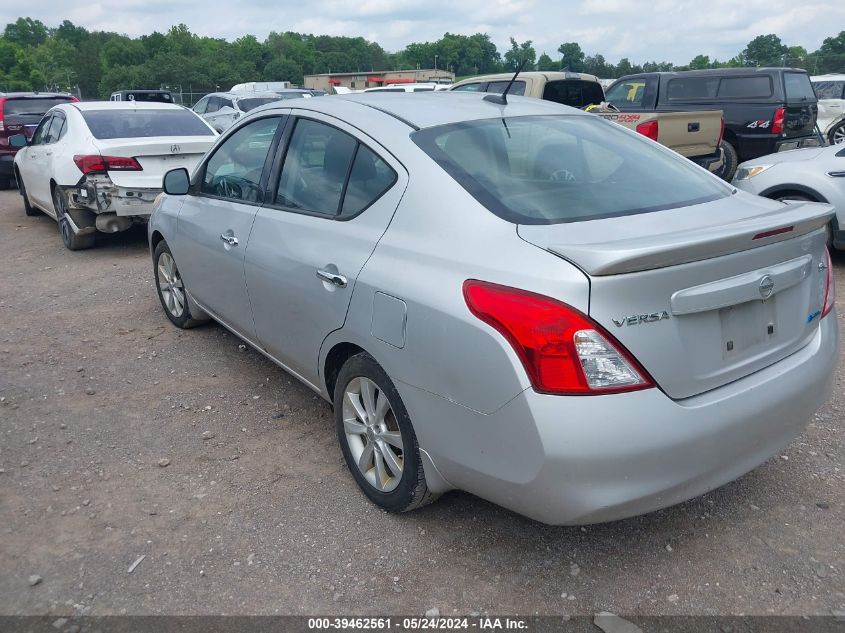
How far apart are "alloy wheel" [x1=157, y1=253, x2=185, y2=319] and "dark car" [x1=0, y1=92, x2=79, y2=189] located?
9174 mm

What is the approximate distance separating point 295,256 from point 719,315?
187cm

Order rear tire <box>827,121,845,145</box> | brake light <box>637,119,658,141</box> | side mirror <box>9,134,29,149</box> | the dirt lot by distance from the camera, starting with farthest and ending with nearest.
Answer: rear tire <box>827,121,845,145</box>
brake light <box>637,119,658,141</box>
side mirror <box>9,134,29,149</box>
the dirt lot

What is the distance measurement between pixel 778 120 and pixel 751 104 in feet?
1.85

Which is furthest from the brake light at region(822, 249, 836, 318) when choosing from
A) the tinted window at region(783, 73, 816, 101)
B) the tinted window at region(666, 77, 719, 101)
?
the tinted window at region(666, 77, 719, 101)

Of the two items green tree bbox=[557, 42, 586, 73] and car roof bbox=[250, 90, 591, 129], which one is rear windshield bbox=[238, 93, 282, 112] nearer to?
car roof bbox=[250, 90, 591, 129]

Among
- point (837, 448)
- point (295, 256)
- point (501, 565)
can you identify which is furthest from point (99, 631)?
point (837, 448)

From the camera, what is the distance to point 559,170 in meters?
3.04

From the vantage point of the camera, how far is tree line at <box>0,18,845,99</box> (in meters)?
56.5

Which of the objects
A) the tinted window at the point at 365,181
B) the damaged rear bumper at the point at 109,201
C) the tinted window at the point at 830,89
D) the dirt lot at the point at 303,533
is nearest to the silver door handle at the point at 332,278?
the tinted window at the point at 365,181

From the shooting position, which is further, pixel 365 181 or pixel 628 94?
pixel 628 94

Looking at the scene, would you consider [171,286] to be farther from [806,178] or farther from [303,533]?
[806,178]

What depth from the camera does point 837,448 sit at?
3.53m

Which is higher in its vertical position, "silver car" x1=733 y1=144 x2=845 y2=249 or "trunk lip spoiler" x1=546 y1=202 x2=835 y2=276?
"trunk lip spoiler" x1=546 y1=202 x2=835 y2=276

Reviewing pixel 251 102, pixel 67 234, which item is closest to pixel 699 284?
pixel 67 234
